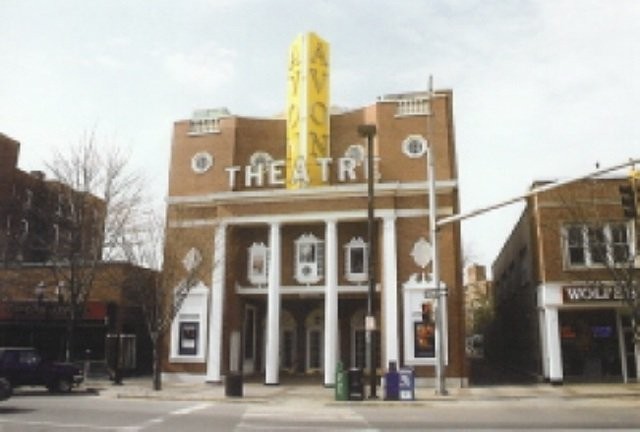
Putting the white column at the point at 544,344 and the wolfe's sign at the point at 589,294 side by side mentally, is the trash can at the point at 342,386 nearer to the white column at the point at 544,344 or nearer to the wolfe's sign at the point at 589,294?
the white column at the point at 544,344

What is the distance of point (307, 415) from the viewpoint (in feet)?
57.2

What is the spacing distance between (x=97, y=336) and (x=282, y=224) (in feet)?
42.2

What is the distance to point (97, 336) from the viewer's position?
111 feet

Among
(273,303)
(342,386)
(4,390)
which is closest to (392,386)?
(342,386)

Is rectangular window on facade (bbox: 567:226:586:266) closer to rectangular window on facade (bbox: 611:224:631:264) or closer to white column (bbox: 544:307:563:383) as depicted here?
rectangular window on facade (bbox: 611:224:631:264)

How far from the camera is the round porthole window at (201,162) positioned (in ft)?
115

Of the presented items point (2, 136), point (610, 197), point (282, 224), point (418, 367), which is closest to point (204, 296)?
point (282, 224)

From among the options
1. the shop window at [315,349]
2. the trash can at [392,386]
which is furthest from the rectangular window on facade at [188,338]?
the trash can at [392,386]

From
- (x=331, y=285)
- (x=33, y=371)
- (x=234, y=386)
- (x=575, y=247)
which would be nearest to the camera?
(x=234, y=386)

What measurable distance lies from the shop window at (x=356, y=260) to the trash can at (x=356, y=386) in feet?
32.0

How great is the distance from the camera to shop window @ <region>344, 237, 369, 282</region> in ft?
101

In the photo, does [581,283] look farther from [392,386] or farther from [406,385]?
[392,386]

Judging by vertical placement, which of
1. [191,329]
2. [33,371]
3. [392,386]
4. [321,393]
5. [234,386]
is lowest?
[321,393]

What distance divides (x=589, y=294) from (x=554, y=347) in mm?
2952
